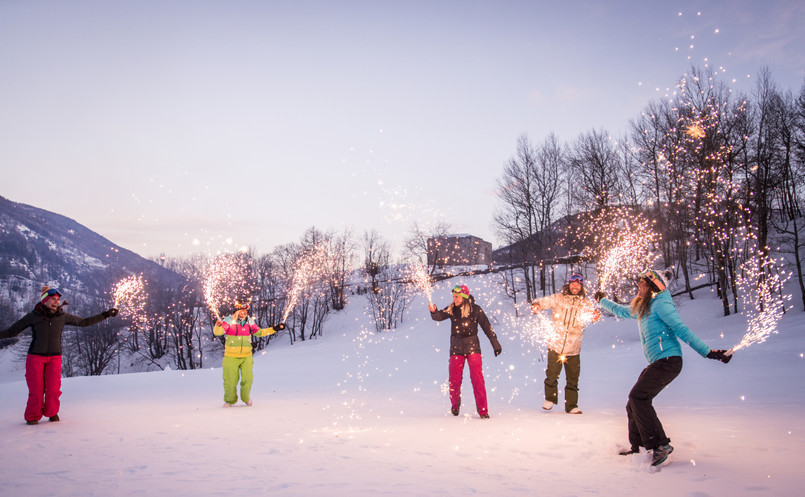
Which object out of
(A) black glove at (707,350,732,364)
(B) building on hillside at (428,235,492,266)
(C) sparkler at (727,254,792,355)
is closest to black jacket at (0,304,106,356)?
(A) black glove at (707,350,732,364)

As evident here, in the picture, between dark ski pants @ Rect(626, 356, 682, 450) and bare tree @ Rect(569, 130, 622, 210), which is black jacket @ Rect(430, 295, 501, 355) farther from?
bare tree @ Rect(569, 130, 622, 210)

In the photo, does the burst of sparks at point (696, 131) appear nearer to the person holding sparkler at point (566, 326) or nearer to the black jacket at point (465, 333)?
the person holding sparkler at point (566, 326)

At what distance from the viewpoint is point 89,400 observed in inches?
410

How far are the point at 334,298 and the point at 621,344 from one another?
118 ft

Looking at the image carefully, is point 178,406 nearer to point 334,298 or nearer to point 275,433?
point 275,433

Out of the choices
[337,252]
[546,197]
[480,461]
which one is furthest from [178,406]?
[337,252]

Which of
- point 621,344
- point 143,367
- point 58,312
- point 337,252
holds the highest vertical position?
point 337,252

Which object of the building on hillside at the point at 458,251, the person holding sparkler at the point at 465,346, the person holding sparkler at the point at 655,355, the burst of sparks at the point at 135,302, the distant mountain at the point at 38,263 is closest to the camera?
the person holding sparkler at the point at 655,355

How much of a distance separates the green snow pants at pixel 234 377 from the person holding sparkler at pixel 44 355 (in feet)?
7.62

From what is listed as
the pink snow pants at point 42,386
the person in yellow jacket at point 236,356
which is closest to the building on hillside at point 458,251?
the person in yellow jacket at point 236,356

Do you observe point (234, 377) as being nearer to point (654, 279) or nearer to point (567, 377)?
point (567, 377)

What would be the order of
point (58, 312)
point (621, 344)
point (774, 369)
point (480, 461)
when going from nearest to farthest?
point (480, 461) < point (58, 312) < point (774, 369) < point (621, 344)

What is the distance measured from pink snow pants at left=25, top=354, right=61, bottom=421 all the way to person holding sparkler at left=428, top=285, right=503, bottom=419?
242 inches

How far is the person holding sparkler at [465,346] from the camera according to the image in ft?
25.2
